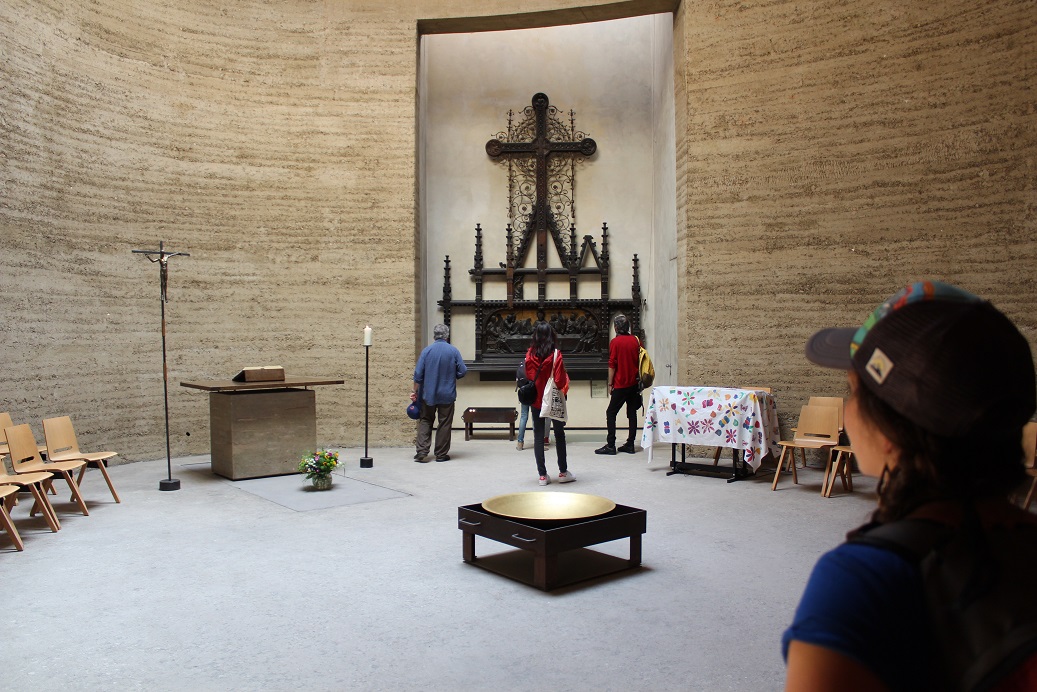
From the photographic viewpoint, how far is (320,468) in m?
7.72

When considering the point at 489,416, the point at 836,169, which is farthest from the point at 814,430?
the point at 489,416

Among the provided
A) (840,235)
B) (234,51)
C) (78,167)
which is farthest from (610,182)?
(78,167)

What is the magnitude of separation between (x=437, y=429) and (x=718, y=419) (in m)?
3.52

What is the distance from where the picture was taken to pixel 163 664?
3650 mm

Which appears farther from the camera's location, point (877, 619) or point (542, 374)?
point (542, 374)

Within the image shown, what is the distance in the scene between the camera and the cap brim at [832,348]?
1.16 m

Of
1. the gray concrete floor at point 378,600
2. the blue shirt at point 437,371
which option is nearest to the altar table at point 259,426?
the gray concrete floor at point 378,600

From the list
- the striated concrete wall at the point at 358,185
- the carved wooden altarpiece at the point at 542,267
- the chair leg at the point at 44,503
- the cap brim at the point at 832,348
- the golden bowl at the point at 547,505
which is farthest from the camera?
the carved wooden altarpiece at the point at 542,267

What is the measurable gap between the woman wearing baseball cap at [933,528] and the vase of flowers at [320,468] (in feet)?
23.5

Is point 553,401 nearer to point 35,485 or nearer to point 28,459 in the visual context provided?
point 35,485

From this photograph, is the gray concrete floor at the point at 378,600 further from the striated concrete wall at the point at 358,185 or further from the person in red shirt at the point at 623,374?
the person in red shirt at the point at 623,374

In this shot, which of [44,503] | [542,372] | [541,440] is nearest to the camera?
[44,503]

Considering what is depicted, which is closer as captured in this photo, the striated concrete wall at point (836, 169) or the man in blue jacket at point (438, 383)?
the striated concrete wall at point (836, 169)

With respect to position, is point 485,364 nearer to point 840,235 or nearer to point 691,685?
point 840,235
